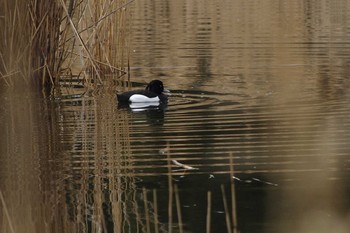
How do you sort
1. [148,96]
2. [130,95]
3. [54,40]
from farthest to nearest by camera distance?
[54,40], [148,96], [130,95]

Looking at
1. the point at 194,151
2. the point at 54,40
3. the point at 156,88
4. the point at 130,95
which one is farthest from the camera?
the point at 54,40

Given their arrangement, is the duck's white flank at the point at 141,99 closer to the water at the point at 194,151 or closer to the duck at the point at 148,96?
the duck at the point at 148,96

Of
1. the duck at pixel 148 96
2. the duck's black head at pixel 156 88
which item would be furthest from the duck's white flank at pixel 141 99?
the duck's black head at pixel 156 88

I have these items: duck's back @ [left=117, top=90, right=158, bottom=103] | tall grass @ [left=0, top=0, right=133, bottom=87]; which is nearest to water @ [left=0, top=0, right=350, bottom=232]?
duck's back @ [left=117, top=90, right=158, bottom=103]

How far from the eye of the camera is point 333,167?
7.67m

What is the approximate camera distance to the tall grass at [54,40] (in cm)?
1212

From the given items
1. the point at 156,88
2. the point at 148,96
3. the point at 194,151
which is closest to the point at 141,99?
the point at 148,96

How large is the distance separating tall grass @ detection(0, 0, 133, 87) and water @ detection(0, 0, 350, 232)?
0.43 meters

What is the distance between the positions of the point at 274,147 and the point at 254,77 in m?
5.20

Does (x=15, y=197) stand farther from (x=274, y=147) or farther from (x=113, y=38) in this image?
(x=113, y=38)

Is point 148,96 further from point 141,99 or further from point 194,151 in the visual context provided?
point 194,151

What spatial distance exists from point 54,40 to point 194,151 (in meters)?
4.75

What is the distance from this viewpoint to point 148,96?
Result: 11.8 meters

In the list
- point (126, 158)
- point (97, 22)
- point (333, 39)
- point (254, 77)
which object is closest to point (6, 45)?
point (97, 22)
